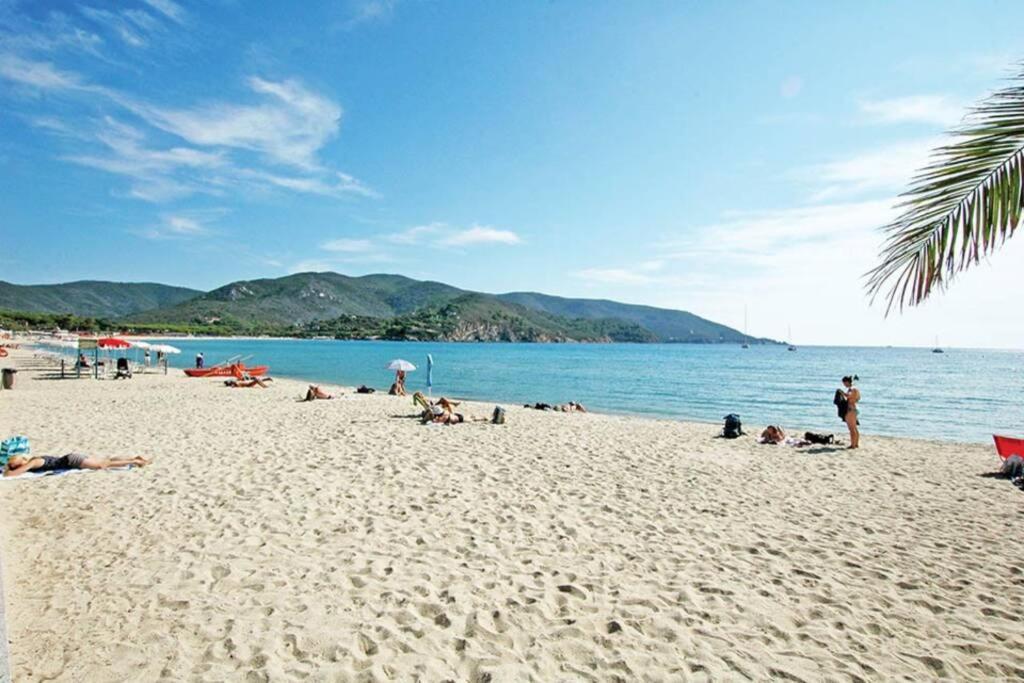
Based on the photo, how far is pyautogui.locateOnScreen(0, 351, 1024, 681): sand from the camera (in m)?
3.48

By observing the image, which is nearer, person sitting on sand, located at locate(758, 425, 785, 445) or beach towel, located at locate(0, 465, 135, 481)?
beach towel, located at locate(0, 465, 135, 481)

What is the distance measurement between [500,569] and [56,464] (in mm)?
7294

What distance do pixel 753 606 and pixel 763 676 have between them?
0.96 metres

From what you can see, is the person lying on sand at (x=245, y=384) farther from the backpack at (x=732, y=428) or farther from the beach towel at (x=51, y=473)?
the backpack at (x=732, y=428)

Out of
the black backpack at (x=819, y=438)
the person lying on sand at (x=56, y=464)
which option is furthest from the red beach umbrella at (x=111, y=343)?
the black backpack at (x=819, y=438)

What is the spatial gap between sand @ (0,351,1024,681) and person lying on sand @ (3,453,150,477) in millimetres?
361

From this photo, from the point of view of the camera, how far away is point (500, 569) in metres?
4.80

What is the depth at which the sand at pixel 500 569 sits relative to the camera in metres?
3.48

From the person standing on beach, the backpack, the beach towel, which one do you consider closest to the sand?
the beach towel

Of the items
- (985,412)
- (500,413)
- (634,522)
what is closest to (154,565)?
(634,522)

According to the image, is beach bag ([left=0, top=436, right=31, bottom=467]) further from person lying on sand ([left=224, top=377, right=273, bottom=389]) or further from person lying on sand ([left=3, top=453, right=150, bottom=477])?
person lying on sand ([left=224, top=377, right=273, bottom=389])

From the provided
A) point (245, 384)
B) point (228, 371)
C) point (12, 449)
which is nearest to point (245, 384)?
point (245, 384)

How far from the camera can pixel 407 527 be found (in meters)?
5.82

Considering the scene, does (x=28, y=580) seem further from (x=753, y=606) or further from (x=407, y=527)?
(x=753, y=606)
